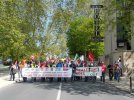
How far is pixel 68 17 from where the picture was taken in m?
65.6

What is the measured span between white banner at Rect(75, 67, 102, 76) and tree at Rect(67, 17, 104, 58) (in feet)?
92.1

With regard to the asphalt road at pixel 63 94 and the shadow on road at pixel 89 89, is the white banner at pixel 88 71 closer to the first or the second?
the shadow on road at pixel 89 89

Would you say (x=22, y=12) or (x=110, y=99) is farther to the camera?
(x=22, y=12)

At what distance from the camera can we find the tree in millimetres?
62719

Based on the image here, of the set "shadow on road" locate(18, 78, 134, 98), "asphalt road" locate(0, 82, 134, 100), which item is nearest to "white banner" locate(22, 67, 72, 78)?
"shadow on road" locate(18, 78, 134, 98)

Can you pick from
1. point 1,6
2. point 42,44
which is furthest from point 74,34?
point 1,6

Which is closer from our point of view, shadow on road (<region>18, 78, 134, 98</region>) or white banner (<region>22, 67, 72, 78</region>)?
shadow on road (<region>18, 78, 134, 98</region>)

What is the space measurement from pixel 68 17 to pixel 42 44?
748cm

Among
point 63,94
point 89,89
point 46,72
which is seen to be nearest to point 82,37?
point 46,72

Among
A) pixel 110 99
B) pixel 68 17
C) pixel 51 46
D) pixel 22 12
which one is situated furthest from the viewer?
pixel 51 46

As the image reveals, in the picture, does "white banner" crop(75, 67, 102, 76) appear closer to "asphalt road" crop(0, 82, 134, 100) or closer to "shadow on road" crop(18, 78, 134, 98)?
"shadow on road" crop(18, 78, 134, 98)

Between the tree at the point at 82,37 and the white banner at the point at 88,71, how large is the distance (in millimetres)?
28075

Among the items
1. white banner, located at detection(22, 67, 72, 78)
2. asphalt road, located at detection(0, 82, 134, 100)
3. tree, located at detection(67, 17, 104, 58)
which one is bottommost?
asphalt road, located at detection(0, 82, 134, 100)

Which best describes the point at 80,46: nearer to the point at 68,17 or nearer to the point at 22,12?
the point at 68,17
